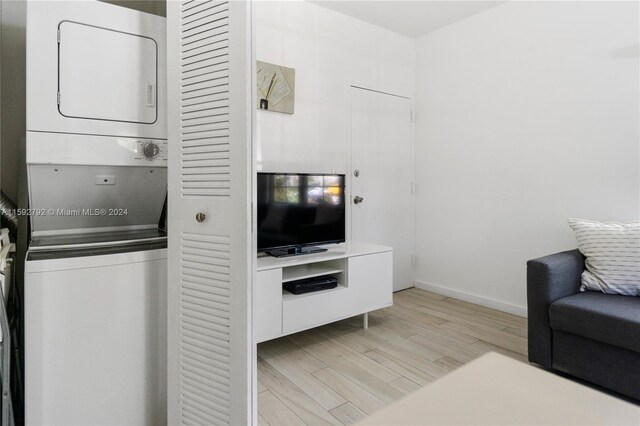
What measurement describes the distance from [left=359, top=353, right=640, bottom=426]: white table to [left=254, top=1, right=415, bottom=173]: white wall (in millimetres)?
2464

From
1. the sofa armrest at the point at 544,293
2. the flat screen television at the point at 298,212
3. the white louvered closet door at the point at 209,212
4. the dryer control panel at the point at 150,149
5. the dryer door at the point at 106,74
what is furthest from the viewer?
the flat screen television at the point at 298,212

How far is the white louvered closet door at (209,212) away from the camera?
131cm

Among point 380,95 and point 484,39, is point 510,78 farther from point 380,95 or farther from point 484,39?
point 380,95

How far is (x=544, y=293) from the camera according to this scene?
207cm

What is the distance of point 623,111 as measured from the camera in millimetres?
2479

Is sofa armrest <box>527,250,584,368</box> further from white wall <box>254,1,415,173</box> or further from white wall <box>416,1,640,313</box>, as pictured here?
white wall <box>254,1,415,173</box>

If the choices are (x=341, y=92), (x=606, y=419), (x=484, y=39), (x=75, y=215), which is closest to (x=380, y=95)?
(x=341, y=92)

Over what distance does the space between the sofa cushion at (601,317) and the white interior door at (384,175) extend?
1.75 metres

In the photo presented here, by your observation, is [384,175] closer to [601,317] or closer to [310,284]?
[310,284]

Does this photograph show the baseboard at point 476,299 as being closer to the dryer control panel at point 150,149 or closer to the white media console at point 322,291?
the white media console at point 322,291

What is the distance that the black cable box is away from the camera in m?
2.47

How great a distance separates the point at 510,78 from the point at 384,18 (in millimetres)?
1223

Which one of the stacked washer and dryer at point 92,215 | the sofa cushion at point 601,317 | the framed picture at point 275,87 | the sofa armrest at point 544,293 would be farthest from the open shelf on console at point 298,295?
the framed picture at point 275,87

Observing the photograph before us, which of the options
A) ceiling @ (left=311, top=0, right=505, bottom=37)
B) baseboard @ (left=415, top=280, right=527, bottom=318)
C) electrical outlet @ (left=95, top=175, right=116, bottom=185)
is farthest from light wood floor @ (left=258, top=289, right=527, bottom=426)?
ceiling @ (left=311, top=0, right=505, bottom=37)
